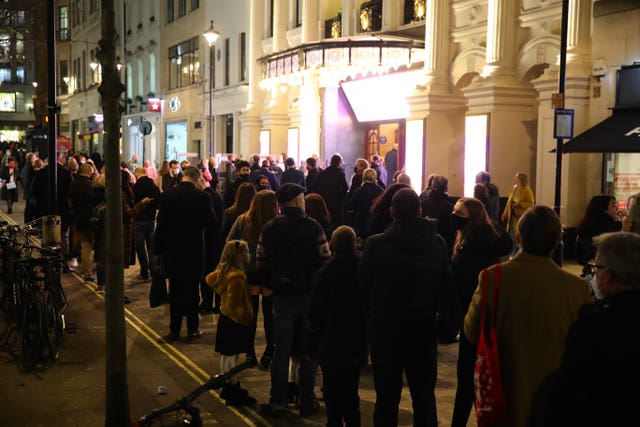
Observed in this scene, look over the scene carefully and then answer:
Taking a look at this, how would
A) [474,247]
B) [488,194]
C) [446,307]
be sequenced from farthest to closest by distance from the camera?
1. [488,194]
2. [474,247]
3. [446,307]

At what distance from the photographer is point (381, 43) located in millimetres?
21766

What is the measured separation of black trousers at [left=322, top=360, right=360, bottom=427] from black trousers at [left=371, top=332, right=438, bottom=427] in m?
0.32

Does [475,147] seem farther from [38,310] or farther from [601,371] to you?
[601,371]

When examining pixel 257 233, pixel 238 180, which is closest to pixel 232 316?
pixel 257 233

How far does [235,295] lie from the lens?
7078 mm

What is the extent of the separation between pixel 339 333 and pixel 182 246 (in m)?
4.32

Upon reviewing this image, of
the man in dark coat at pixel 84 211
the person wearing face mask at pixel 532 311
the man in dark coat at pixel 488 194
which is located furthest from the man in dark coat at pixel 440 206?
the person wearing face mask at pixel 532 311

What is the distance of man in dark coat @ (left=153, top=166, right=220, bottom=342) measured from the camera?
31.1 feet

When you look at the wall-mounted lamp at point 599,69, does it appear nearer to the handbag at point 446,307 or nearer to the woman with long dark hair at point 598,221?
the woman with long dark hair at point 598,221

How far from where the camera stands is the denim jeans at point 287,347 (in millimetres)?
6621

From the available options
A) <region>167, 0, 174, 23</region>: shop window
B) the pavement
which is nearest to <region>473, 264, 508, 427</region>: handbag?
the pavement

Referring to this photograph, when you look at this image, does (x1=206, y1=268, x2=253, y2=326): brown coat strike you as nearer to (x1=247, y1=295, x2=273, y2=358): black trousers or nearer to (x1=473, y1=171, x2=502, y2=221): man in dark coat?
(x1=247, y1=295, x2=273, y2=358): black trousers

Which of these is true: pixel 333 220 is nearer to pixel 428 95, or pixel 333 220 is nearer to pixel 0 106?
pixel 428 95

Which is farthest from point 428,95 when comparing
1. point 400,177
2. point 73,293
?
point 73,293
